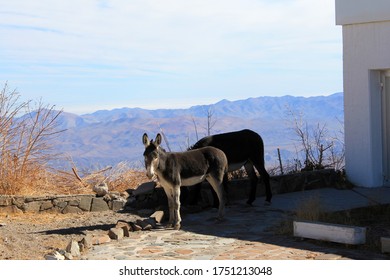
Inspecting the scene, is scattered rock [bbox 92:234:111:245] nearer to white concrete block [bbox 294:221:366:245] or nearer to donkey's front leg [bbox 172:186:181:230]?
donkey's front leg [bbox 172:186:181:230]

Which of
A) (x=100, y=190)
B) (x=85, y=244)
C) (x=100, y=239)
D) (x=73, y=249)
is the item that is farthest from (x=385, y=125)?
(x=73, y=249)

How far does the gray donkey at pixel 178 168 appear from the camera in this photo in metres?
11.5

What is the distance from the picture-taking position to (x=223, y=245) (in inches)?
408

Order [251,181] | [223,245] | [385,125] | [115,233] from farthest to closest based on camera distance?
[385,125] → [251,181] → [115,233] → [223,245]

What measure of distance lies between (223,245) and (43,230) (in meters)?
3.43

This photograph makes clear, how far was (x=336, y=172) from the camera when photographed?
16312mm

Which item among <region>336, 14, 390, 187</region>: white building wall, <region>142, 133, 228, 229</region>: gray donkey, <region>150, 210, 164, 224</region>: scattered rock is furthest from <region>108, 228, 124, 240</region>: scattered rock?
<region>336, 14, 390, 187</region>: white building wall

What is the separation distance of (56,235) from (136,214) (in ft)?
7.44

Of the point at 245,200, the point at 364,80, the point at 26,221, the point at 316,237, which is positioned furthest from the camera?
the point at 364,80

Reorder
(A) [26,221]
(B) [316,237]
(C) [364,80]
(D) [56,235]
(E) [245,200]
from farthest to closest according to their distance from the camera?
1. (C) [364,80]
2. (E) [245,200]
3. (A) [26,221]
4. (D) [56,235]
5. (B) [316,237]

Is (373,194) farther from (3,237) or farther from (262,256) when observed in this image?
(3,237)

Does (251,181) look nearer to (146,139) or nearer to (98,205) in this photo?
(98,205)

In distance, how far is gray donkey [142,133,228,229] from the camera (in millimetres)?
11539

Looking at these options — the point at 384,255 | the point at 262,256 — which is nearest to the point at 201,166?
the point at 262,256
